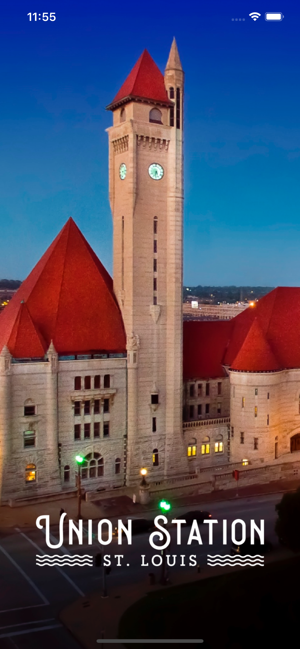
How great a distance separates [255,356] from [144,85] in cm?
2594

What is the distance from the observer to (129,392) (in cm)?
5559

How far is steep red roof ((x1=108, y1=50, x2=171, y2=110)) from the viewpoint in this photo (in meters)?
54.8

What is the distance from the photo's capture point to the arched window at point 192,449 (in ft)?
195

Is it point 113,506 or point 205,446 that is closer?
point 113,506

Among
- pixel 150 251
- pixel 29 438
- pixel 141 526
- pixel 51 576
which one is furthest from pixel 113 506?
pixel 150 251

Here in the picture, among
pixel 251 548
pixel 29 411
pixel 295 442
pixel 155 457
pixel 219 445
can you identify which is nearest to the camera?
pixel 251 548

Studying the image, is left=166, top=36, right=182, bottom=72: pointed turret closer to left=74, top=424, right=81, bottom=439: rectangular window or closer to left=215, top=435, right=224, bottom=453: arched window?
left=74, top=424, right=81, bottom=439: rectangular window

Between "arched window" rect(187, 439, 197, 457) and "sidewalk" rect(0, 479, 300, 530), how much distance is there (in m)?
6.32

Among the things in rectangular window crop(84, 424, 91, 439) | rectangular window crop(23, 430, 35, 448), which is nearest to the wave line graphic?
rectangular window crop(23, 430, 35, 448)

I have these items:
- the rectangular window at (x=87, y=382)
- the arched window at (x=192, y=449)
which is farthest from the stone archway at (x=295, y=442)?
the rectangular window at (x=87, y=382)

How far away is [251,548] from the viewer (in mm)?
39844

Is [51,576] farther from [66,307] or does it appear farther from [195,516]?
[66,307]

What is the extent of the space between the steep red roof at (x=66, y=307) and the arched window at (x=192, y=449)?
1154 cm

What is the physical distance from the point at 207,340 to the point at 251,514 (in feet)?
71.9
